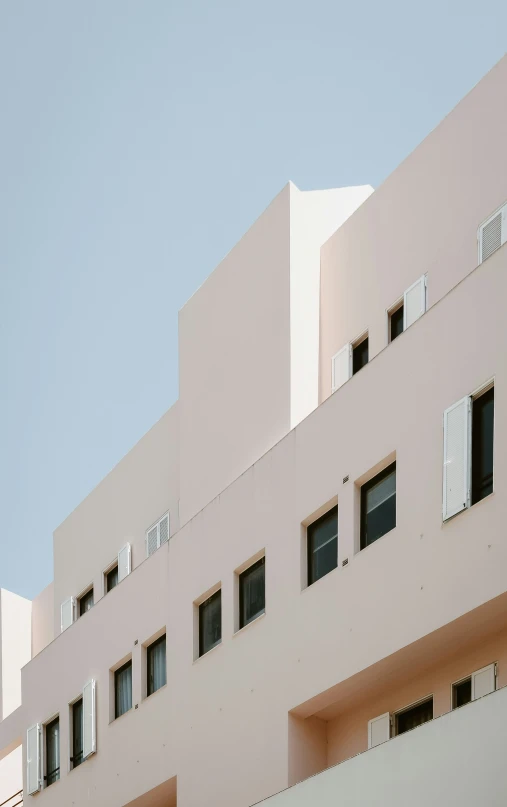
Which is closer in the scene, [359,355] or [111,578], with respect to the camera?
[359,355]

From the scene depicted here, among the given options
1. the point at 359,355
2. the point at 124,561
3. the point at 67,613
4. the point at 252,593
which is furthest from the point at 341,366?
the point at 67,613

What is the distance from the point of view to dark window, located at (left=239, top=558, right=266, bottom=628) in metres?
25.0

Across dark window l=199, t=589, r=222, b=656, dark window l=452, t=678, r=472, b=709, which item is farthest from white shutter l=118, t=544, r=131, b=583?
dark window l=452, t=678, r=472, b=709

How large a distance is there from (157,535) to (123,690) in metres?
3.67

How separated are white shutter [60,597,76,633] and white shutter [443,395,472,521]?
16.2 meters

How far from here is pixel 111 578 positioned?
112ft

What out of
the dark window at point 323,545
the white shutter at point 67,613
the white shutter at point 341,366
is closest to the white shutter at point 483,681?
the dark window at point 323,545

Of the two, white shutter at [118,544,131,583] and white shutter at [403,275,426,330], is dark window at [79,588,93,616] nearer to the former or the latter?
white shutter at [118,544,131,583]

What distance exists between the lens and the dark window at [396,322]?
25400 mm

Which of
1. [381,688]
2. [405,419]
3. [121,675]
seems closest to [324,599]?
[381,688]

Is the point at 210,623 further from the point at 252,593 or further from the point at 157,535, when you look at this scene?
the point at 157,535

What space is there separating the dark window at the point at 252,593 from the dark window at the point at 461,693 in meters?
4.51

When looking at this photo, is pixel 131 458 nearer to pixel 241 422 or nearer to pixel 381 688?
pixel 241 422

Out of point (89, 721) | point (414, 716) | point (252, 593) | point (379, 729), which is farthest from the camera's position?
point (89, 721)
